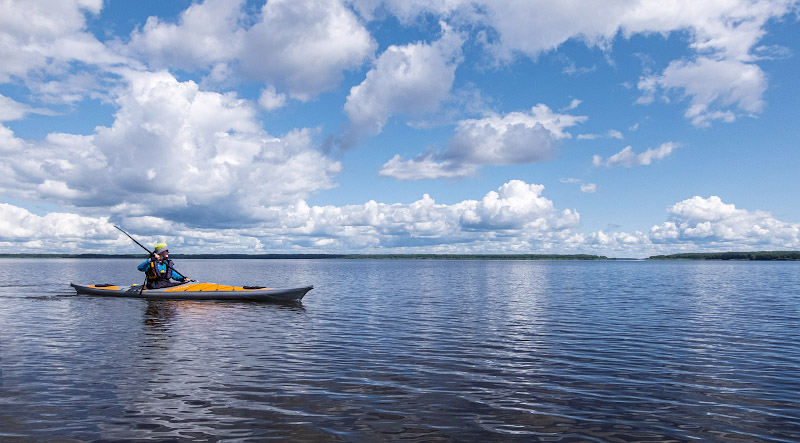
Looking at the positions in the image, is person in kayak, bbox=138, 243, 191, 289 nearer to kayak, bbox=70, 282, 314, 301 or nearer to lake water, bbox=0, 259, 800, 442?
kayak, bbox=70, 282, 314, 301

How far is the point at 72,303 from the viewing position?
36.0 meters

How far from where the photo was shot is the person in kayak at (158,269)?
3719 cm

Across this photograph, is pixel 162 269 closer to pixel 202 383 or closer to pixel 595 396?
pixel 202 383

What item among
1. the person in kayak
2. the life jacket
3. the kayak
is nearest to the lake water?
the kayak

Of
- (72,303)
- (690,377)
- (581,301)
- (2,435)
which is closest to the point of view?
(2,435)

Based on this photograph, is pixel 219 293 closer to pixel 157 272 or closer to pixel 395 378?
pixel 157 272

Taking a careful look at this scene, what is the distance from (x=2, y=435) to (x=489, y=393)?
10.5 meters

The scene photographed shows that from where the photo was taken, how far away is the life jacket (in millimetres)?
37550

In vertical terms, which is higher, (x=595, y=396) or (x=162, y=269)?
(x=162, y=269)

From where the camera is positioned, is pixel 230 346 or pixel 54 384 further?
pixel 230 346

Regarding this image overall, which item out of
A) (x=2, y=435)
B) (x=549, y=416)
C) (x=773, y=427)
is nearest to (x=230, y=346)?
(x=2, y=435)

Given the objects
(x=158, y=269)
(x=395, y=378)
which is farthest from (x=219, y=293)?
(x=395, y=378)

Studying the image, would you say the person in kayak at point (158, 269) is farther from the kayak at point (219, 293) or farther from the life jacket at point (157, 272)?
the kayak at point (219, 293)

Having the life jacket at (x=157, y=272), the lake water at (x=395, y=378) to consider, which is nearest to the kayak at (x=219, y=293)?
the life jacket at (x=157, y=272)
